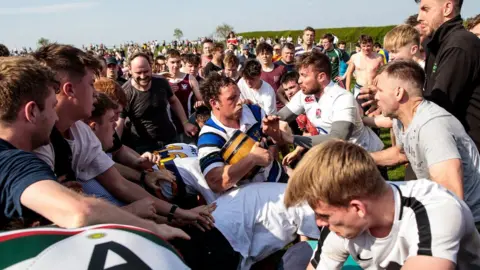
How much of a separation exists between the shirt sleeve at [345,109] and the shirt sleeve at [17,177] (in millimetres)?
3032

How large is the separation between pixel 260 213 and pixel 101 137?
135 cm

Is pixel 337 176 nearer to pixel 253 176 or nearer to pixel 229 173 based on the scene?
pixel 229 173

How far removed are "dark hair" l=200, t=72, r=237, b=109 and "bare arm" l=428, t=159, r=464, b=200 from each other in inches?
76.0

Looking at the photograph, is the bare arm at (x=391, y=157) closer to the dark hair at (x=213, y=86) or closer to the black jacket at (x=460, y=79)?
the black jacket at (x=460, y=79)

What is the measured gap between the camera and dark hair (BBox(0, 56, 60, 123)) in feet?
6.31

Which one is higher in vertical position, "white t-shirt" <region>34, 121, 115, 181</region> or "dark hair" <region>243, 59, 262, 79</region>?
"white t-shirt" <region>34, 121, 115, 181</region>

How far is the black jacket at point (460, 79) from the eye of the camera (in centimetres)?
337

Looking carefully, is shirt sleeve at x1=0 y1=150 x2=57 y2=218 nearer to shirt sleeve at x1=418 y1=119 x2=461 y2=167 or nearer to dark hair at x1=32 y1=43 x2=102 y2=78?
dark hair at x1=32 y1=43 x2=102 y2=78

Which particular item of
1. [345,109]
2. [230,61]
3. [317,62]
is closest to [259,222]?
[345,109]

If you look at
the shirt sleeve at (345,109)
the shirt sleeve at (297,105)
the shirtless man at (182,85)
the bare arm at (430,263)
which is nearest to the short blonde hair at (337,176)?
the bare arm at (430,263)

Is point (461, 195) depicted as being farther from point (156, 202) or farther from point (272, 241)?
point (156, 202)

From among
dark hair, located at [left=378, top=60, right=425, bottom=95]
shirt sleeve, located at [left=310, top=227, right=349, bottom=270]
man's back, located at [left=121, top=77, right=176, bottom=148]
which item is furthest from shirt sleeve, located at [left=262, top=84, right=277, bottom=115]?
shirt sleeve, located at [left=310, top=227, right=349, bottom=270]

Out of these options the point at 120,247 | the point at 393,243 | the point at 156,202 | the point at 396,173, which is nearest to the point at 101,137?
the point at 156,202

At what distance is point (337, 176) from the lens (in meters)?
1.89
